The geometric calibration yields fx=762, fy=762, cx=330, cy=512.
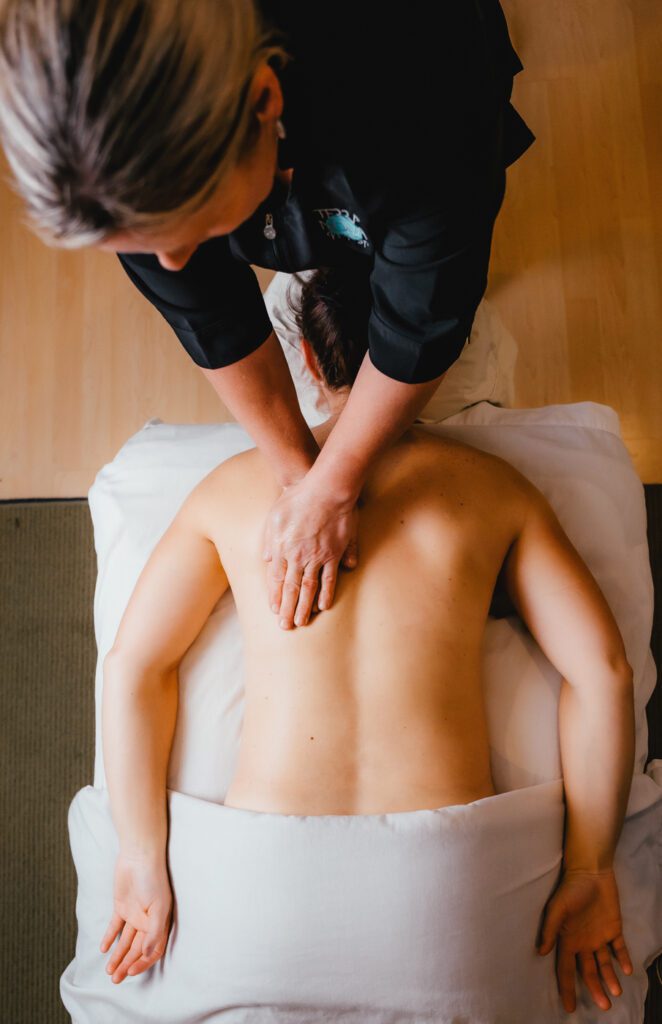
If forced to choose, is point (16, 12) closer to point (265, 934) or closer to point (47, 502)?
point (265, 934)

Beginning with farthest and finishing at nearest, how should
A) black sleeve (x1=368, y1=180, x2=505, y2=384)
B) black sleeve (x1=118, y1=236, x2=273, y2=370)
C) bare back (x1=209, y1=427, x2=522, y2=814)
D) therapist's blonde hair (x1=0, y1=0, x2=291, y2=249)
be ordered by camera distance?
bare back (x1=209, y1=427, x2=522, y2=814) → black sleeve (x1=118, y1=236, x2=273, y2=370) → black sleeve (x1=368, y1=180, x2=505, y2=384) → therapist's blonde hair (x1=0, y1=0, x2=291, y2=249)

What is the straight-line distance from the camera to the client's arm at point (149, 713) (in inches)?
43.7

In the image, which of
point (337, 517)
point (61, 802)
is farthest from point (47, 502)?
point (337, 517)

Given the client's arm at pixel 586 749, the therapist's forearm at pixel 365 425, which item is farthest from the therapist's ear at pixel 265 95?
the client's arm at pixel 586 749

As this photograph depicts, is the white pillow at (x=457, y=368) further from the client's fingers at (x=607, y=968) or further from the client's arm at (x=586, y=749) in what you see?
the client's fingers at (x=607, y=968)

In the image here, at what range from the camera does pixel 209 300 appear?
3.04 feet

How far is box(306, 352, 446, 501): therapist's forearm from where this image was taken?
3.09 ft

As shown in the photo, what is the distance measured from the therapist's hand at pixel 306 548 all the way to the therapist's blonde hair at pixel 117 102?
546mm

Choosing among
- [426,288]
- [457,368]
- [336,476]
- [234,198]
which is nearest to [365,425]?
[336,476]

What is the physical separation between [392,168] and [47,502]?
1205mm

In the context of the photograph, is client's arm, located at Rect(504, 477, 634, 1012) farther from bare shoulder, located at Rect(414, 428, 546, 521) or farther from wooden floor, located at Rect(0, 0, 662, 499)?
wooden floor, located at Rect(0, 0, 662, 499)

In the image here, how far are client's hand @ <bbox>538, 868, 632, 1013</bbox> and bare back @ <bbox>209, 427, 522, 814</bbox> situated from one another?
7.7 inches

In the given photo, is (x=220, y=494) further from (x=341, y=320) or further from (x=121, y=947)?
(x=121, y=947)

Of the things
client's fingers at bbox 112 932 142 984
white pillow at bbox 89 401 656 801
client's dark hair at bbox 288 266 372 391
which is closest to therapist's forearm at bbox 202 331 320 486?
client's dark hair at bbox 288 266 372 391
